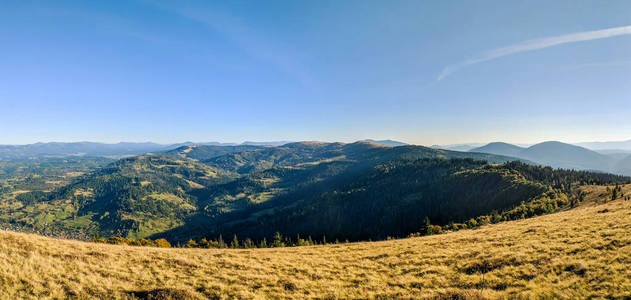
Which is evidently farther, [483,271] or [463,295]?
[483,271]

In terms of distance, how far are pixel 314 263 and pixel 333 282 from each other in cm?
718

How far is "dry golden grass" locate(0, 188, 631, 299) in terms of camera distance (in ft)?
47.7

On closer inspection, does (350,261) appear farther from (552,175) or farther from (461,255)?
(552,175)

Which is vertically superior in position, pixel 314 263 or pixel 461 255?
pixel 461 255

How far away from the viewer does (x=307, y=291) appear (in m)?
17.6

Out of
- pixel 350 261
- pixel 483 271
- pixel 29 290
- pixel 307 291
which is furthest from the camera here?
pixel 350 261

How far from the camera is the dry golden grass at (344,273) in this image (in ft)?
47.7

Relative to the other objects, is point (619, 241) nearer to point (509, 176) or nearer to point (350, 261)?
point (350, 261)

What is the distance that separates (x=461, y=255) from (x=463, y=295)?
1205 cm

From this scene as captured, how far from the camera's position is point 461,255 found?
24.7 meters

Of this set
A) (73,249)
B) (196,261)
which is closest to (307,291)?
(196,261)

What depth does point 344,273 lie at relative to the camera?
22.5 meters

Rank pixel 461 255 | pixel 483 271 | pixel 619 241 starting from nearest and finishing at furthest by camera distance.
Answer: pixel 483 271 → pixel 619 241 → pixel 461 255

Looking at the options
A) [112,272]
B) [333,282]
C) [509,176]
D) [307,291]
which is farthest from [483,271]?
[509,176]
